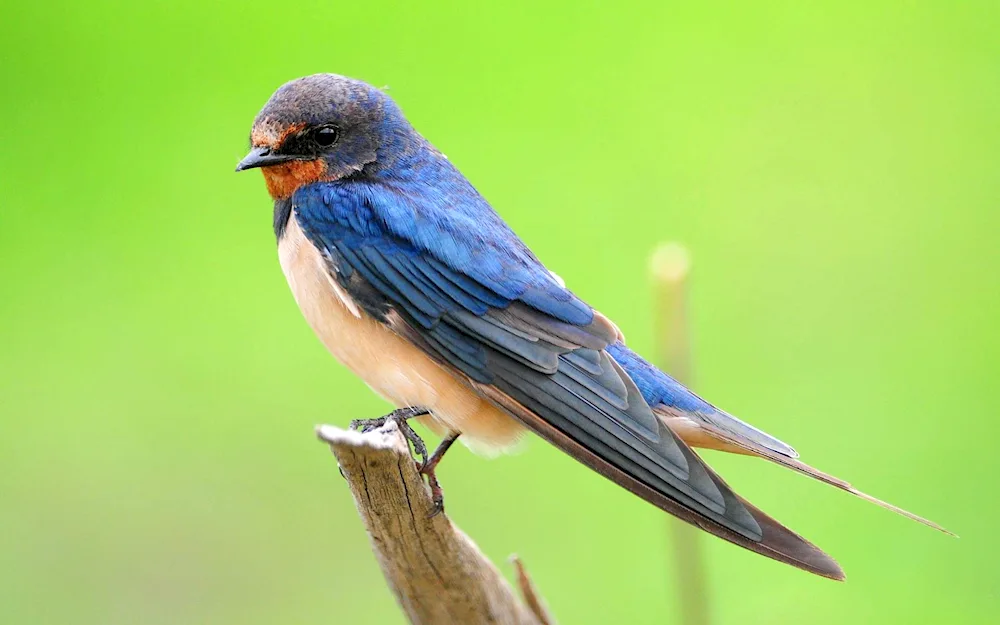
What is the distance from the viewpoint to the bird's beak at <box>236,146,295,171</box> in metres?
3.51

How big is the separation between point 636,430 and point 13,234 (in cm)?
386

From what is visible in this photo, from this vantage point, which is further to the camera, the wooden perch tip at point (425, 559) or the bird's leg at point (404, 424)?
the bird's leg at point (404, 424)

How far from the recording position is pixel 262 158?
11.6 ft

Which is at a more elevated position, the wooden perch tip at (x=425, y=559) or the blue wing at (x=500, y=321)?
the blue wing at (x=500, y=321)

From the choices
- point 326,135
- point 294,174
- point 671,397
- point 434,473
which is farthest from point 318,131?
point 671,397

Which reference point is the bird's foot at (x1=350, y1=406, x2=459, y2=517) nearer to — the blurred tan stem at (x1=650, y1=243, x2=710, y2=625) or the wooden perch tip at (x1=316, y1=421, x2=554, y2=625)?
the wooden perch tip at (x1=316, y1=421, x2=554, y2=625)

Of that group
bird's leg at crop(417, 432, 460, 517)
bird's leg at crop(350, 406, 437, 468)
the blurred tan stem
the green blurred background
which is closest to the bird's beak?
bird's leg at crop(350, 406, 437, 468)

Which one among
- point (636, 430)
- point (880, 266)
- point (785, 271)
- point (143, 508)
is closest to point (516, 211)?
point (785, 271)

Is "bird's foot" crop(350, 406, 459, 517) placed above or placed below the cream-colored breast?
below

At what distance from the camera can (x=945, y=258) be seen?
236 inches

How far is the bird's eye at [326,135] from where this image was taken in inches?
142

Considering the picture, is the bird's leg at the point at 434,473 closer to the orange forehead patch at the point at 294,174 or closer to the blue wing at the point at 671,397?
the blue wing at the point at 671,397

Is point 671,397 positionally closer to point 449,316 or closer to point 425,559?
point 449,316

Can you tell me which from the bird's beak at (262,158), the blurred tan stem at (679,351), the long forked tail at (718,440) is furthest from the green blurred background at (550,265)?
the bird's beak at (262,158)
